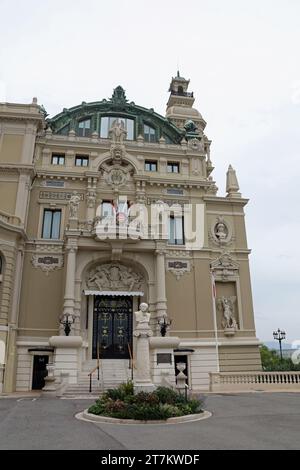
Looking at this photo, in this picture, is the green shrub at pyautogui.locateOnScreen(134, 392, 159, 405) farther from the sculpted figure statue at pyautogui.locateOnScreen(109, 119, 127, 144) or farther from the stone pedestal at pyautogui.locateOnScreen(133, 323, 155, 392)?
the sculpted figure statue at pyautogui.locateOnScreen(109, 119, 127, 144)

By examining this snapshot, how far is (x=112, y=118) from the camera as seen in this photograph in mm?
33844

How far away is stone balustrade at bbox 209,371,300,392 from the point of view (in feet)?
74.0

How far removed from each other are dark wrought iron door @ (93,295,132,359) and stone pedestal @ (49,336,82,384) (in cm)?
339

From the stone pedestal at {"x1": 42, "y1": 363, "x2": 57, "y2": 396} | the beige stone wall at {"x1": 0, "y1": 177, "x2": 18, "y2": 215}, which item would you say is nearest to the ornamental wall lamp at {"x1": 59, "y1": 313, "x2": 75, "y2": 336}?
the stone pedestal at {"x1": 42, "y1": 363, "x2": 57, "y2": 396}

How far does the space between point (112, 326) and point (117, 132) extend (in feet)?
50.9

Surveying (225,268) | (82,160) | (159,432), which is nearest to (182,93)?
(82,160)

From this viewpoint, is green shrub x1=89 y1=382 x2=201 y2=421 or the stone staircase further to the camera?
the stone staircase

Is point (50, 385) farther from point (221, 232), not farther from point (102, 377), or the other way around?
point (221, 232)

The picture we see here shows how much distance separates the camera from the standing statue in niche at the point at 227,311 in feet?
91.8

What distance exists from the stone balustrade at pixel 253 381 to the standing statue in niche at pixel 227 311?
16.5 feet

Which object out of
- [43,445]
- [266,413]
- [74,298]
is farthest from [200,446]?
[74,298]

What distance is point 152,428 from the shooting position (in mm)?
9742

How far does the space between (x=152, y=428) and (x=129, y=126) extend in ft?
91.9
